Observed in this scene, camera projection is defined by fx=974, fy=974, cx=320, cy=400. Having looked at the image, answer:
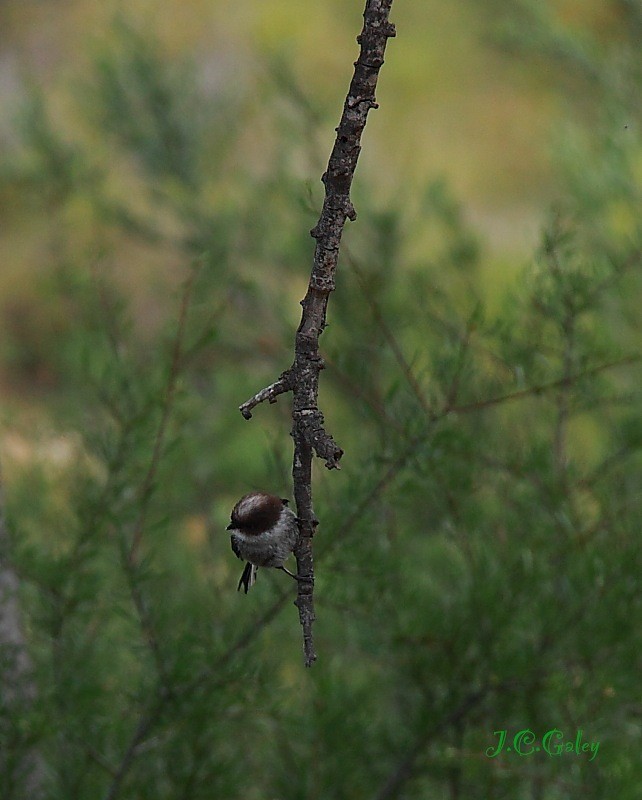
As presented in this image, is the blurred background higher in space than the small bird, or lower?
higher

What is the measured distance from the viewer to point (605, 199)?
2.14 meters

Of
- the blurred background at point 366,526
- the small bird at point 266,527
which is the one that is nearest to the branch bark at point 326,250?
the small bird at point 266,527

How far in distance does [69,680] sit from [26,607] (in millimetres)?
213

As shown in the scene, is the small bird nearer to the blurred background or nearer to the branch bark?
the branch bark

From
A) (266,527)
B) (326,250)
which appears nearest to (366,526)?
(266,527)

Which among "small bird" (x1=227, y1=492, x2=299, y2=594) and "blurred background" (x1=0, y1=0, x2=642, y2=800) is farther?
"blurred background" (x1=0, y1=0, x2=642, y2=800)

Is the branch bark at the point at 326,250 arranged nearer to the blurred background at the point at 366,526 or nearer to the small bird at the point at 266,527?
the small bird at the point at 266,527

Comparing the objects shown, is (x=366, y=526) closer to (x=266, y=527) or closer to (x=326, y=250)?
(x=266, y=527)

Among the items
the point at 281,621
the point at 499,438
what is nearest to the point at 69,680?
the point at 281,621

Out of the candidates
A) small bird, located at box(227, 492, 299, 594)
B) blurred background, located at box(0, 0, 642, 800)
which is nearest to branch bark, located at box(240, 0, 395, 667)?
small bird, located at box(227, 492, 299, 594)

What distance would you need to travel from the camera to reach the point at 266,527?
557mm

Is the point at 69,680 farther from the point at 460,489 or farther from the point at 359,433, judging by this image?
the point at 359,433

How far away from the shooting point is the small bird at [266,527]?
21.5 inches

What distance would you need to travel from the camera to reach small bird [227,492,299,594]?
547 millimetres
